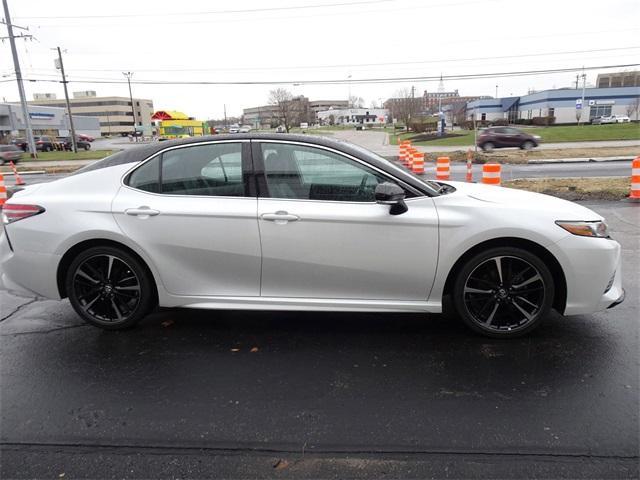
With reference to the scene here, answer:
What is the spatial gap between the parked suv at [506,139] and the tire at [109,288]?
28296 millimetres

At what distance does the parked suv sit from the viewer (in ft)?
95.0

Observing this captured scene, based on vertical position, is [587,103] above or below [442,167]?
above

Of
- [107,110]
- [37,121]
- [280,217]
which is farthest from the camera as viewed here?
[107,110]

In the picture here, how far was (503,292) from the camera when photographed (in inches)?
146

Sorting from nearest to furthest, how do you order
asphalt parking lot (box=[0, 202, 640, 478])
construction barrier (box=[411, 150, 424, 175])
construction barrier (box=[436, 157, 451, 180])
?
asphalt parking lot (box=[0, 202, 640, 478]) → construction barrier (box=[436, 157, 451, 180]) → construction barrier (box=[411, 150, 424, 175])

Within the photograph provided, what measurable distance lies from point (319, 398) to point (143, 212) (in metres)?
2.05

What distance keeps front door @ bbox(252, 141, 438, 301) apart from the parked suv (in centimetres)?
2765

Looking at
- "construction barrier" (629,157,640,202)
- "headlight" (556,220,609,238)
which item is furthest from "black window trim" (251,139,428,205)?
"construction barrier" (629,157,640,202)

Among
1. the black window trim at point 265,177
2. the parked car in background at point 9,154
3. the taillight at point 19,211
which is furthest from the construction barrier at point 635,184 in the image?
the parked car in background at point 9,154

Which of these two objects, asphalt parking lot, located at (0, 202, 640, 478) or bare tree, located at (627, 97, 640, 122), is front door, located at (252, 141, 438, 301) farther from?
bare tree, located at (627, 97, 640, 122)

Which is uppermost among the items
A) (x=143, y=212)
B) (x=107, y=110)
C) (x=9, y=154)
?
(x=107, y=110)

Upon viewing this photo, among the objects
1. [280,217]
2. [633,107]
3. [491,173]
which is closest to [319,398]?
[280,217]

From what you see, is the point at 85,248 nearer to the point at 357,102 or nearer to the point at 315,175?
the point at 315,175

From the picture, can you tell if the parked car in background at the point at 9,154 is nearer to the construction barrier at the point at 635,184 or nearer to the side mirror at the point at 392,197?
the construction barrier at the point at 635,184
